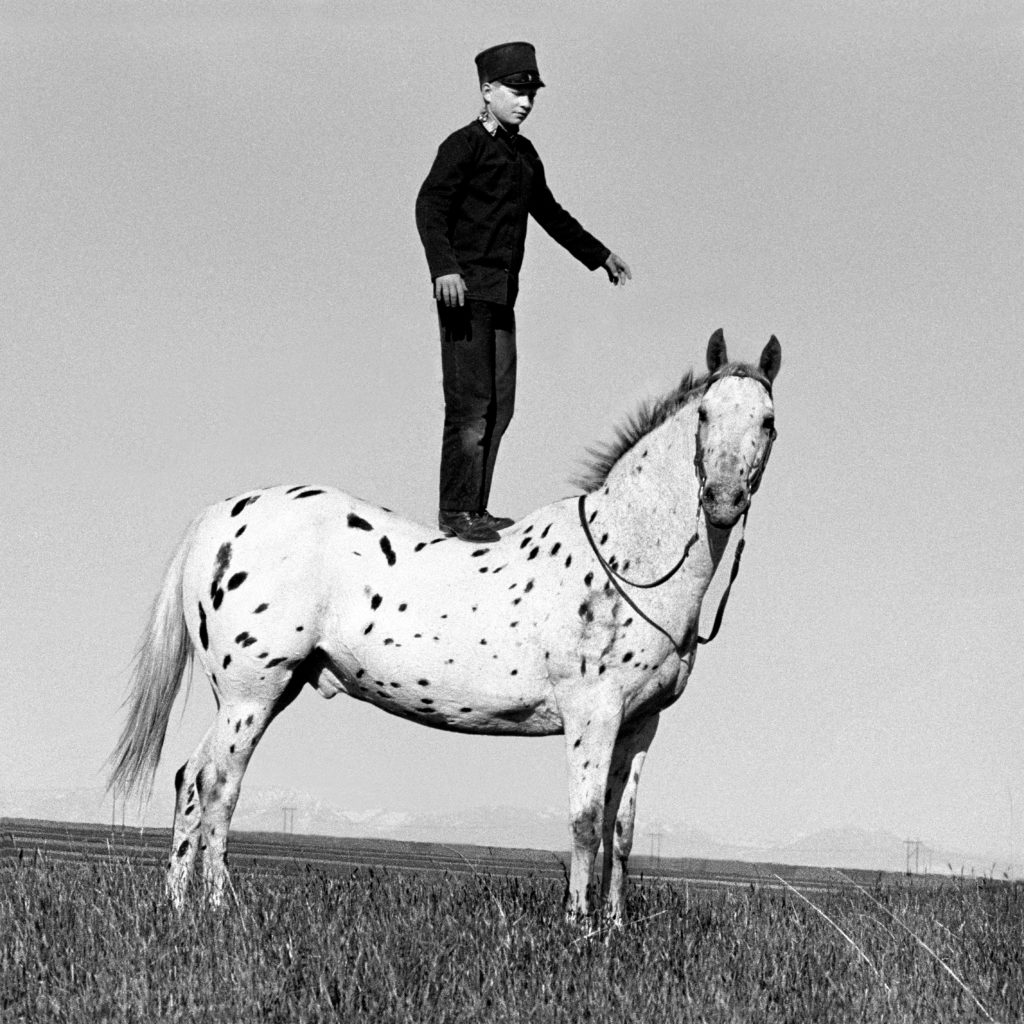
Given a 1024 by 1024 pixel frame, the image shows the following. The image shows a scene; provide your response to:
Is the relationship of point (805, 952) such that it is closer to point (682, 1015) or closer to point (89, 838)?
point (682, 1015)

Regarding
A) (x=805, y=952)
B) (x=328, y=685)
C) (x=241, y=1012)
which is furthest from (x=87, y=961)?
(x=805, y=952)

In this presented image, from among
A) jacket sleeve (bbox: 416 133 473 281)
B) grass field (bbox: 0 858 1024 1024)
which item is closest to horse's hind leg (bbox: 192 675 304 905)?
grass field (bbox: 0 858 1024 1024)

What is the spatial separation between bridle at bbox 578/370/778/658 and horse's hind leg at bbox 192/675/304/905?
216 cm

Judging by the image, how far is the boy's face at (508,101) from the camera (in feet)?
32.1

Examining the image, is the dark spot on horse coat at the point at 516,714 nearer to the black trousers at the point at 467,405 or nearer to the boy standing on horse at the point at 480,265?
the boy standing on horse at the point at 480,265

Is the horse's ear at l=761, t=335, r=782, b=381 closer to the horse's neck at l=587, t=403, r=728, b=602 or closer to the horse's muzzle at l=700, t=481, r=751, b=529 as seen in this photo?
the horse's neck at l=587, t=403, r=728, b=602

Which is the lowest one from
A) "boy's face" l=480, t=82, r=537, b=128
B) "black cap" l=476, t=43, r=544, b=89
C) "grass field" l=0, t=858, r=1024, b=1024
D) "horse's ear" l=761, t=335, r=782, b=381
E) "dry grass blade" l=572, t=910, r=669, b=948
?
"grass field" l=0, t=858, r=1024, b=1024

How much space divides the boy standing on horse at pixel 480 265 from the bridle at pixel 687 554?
0.90 meters

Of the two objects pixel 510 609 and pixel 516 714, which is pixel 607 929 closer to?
pixel 516 714

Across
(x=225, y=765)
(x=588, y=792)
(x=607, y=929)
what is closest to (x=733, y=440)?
(x=588, y=792)

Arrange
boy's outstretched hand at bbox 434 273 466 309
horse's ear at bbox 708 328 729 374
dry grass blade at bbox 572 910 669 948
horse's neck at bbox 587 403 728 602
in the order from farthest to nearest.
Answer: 1. boy's outstretched hand at bbox 434 273 466 309
2. horse's neck at bbox 587 403 728 602
3. horse's ear at bbox 708 328 729 374
4. dry grass blade at bbox 572 910 669 948

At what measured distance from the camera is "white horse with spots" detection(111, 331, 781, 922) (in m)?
8.39

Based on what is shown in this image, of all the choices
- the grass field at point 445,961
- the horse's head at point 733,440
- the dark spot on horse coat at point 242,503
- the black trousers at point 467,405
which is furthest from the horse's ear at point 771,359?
the dark spot on horse coat at point 242,503

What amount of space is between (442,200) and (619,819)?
3875 mm
